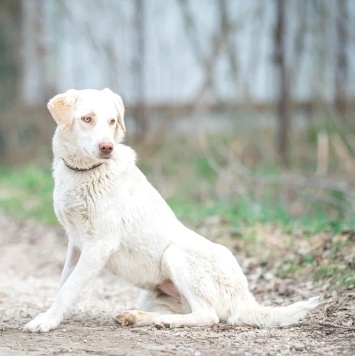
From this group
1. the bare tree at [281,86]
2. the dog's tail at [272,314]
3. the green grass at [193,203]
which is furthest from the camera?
the bare tree at [281,86]

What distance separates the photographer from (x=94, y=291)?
22.2 ft

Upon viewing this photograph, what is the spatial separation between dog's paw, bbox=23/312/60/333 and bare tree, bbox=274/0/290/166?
8.42 metres

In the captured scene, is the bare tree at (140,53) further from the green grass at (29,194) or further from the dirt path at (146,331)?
the dirt path at (146,331)

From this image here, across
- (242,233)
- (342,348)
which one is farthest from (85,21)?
(342,348)

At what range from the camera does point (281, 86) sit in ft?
42.3

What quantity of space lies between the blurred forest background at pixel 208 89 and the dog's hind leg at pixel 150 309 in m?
5.07

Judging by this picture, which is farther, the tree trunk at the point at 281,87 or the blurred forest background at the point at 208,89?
the tree trunk at the point at 281,87

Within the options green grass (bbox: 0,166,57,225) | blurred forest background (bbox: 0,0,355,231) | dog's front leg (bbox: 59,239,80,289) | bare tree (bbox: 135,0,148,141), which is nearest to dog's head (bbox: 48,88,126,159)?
dog's front leg (bbox: 59,239,80,289)

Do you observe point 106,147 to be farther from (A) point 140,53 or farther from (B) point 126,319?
(A) point 140,53

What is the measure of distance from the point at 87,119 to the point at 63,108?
180 mm

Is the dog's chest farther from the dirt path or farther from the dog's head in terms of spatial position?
the dirt path

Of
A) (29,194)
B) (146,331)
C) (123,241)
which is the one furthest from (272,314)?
(29,194)

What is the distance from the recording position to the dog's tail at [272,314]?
189 inches

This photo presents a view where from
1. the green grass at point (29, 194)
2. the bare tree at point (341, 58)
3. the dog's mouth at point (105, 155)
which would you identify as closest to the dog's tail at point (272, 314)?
the dog's mouth at point (105, 155)
